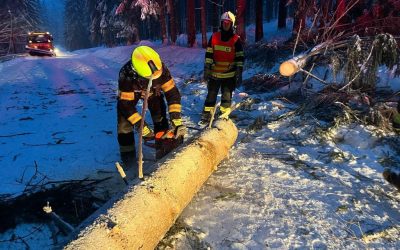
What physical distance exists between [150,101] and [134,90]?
57 cm

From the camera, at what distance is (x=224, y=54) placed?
6457 millimetres

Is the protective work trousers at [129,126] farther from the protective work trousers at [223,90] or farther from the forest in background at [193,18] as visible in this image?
the forest in background at [193,18]

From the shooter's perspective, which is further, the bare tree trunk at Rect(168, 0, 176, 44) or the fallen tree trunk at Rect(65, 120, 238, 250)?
the bare tree trunk at Rect(168, 0, 176, 44)

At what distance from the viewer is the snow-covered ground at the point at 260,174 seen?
3090mm

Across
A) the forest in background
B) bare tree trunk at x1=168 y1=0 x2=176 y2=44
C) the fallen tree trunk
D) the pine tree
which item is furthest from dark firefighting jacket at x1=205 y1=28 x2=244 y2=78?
the pine tree

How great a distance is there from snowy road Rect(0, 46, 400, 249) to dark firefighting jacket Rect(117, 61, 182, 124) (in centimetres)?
88

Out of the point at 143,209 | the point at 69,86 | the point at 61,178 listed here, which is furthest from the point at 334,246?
the point at 69,86

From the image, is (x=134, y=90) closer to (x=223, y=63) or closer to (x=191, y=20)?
(x=223, y=63)

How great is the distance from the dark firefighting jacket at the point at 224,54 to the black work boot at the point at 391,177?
10.5 feet

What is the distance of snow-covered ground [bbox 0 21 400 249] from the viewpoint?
3090 millimetres

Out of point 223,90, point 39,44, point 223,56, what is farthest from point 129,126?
point 39,44

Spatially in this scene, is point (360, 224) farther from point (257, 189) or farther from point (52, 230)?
point (52, 230)

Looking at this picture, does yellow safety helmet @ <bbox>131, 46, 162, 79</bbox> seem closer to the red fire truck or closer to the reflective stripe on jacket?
the reflective stripe on jacket

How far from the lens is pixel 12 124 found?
6.71 metres
